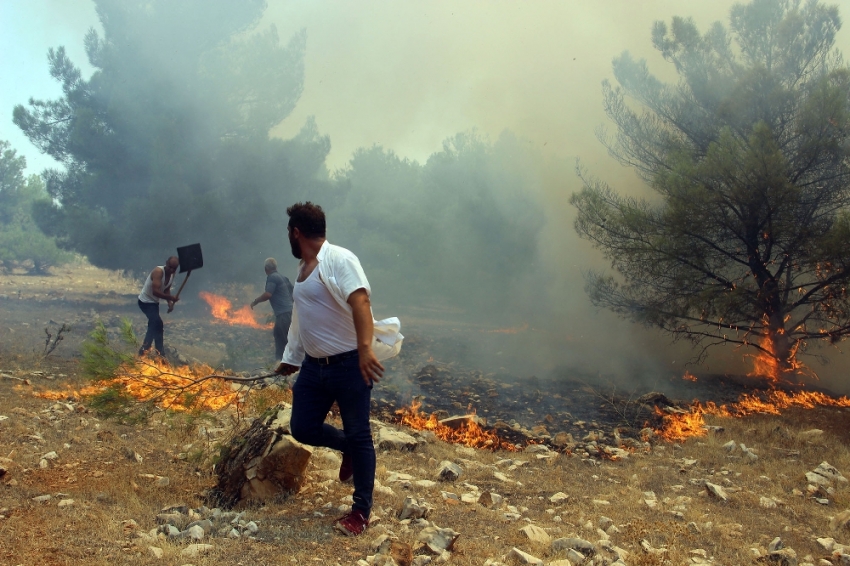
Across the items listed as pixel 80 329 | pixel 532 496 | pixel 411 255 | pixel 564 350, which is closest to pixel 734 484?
pixel 532 496

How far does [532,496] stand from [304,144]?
14.6 m

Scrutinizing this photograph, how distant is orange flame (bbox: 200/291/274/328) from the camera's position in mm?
15812

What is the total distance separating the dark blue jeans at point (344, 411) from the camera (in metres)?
3.21

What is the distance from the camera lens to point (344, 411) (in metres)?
3.27

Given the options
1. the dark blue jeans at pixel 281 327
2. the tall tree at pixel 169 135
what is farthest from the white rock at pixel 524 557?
the tall tree at pixel 169 135

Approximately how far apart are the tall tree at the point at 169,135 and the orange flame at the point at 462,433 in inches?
445

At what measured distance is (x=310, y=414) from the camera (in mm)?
3355

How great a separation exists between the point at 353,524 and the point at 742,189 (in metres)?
7.77

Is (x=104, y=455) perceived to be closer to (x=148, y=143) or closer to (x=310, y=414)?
(x=310, y=414)

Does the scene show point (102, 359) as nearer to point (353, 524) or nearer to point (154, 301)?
point (353, 524)

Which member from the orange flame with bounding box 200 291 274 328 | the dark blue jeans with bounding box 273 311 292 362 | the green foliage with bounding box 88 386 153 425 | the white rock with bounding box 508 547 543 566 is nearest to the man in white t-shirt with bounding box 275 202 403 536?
the white rock with bounding box 508 547 543 566

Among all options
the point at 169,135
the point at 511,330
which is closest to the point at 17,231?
the point at 169,135

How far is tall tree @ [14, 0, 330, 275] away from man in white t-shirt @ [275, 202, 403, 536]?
13.8 m

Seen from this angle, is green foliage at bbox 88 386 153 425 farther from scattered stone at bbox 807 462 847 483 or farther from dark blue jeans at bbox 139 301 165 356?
scattered stone at bbox 807 462 847 483
